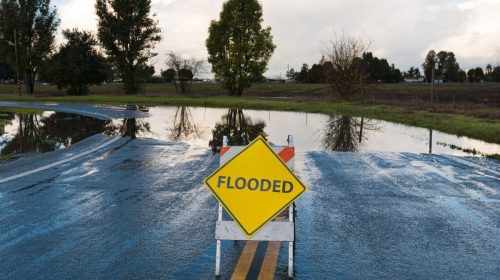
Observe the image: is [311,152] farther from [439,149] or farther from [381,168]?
[439,149]

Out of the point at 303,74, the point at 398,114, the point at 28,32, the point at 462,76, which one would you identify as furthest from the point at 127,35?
the point at 462,76

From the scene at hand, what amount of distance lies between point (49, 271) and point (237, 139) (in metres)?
12.3

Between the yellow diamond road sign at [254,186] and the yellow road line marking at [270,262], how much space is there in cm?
40

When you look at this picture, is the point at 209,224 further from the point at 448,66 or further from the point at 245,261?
the point at 448,66

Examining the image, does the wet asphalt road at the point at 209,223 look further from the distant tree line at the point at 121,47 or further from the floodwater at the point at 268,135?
the distant tree line at the point at 121,47

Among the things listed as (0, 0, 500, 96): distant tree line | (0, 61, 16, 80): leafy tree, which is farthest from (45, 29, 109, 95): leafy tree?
(0, 61, 16, 80): leafy tree

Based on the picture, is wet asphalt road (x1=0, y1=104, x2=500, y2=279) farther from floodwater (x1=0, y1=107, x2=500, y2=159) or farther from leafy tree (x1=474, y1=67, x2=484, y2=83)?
leafy tree (x1=474, y1=67, x2=484, y2=83)

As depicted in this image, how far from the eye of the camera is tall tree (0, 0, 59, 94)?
59562mm

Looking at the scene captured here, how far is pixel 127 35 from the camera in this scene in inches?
2361

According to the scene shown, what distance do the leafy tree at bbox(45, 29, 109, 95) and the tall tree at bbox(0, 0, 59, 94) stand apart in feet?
6.49

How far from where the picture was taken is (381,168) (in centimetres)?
1173

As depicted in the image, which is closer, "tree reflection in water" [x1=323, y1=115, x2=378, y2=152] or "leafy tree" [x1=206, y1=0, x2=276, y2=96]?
"tree reflection in water" [x1=323, y1=115, x2=378, y2=152]

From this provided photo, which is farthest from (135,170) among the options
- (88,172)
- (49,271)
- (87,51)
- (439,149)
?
(87,51)

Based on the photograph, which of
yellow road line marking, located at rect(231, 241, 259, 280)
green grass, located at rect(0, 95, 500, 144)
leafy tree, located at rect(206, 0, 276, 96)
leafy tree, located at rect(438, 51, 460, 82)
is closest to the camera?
yellow road line marking, located at rect(231, 241, 259, 280)
